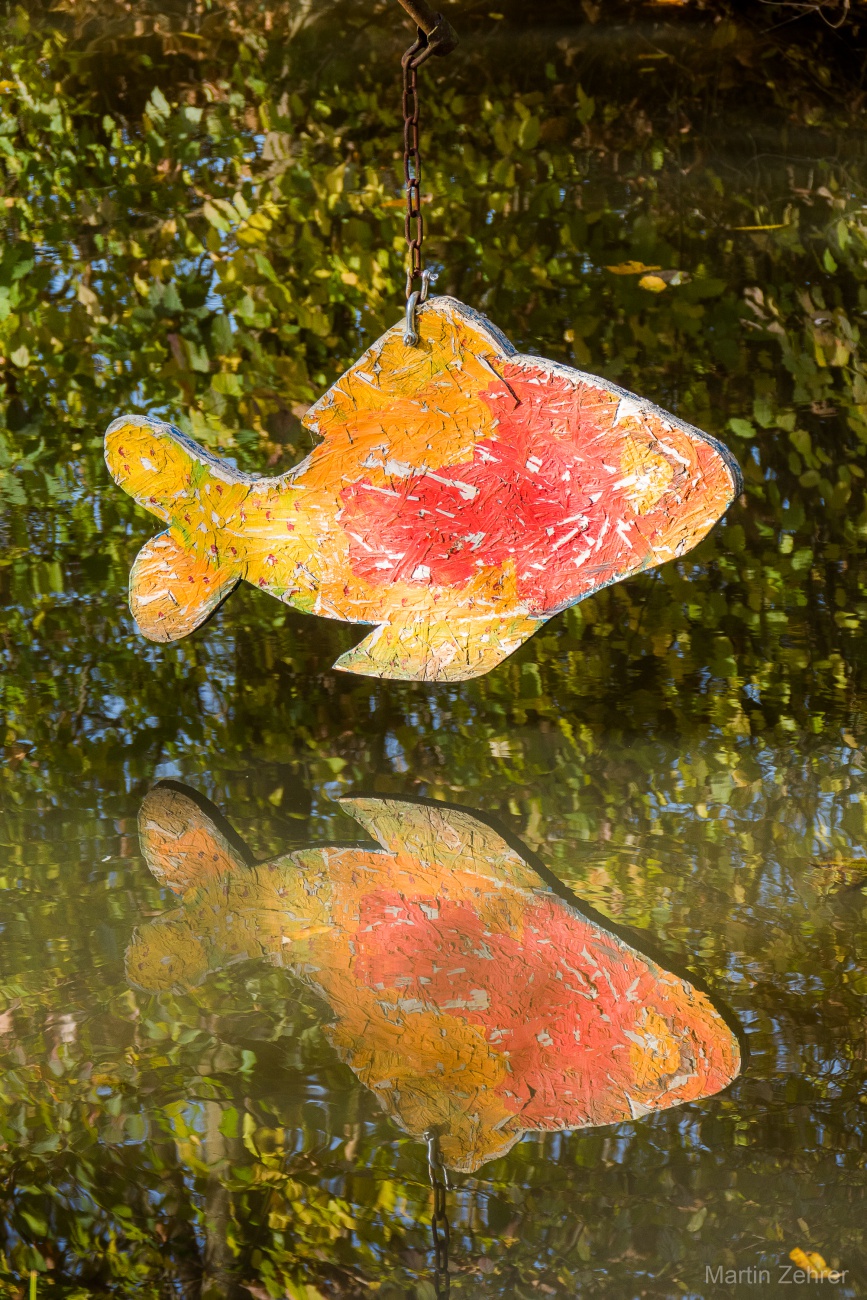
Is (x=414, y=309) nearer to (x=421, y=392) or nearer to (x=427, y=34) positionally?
(x=421, y=392)

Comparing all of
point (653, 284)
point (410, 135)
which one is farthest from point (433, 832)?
point (653, 284)

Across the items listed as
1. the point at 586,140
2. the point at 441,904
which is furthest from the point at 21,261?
the point at 441,904

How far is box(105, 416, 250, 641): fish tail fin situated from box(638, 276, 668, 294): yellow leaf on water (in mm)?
1175

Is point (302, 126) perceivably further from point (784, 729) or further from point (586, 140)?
point (784, 729)

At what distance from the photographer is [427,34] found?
1.20 m

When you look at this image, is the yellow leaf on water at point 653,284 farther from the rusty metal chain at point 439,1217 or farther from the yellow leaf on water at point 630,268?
the rusty metal chain at point 439,1217

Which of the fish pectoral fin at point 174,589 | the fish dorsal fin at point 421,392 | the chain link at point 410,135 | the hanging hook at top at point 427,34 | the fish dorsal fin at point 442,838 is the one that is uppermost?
the hanging hook at top at point 427,34

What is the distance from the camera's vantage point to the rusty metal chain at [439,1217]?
0.83m

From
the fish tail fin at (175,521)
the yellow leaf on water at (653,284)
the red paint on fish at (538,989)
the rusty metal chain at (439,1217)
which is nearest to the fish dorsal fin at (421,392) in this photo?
the fish tail fin at (175,521)

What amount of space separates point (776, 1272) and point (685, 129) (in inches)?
105

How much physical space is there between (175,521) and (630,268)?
1.28 m

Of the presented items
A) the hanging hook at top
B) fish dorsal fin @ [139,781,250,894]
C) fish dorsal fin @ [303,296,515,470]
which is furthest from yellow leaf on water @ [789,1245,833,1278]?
the hanging hook at top

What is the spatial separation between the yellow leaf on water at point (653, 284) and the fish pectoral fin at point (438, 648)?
121 cm

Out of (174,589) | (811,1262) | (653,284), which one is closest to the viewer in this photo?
(811,1262)
